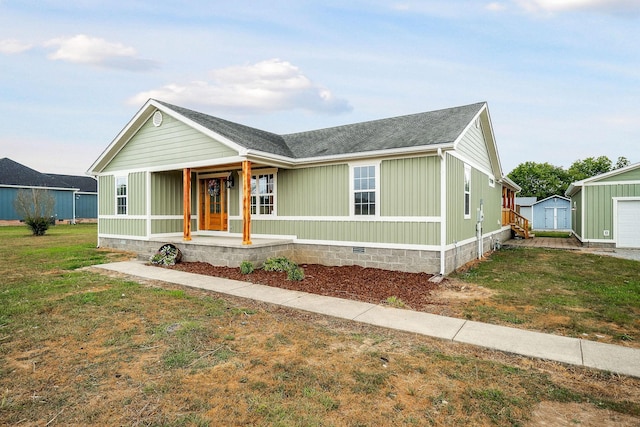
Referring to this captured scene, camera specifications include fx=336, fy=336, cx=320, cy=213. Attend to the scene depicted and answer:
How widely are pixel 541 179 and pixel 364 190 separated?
5476cm

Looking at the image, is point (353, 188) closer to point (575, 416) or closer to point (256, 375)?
point (256, 375)

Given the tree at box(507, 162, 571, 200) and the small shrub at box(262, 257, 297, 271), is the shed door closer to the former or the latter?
the tree at box(507, 162, 571, 200)

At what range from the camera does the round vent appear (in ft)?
39.8

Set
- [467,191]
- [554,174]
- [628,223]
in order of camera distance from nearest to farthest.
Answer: [467,191]
[628,223]
[554,174]

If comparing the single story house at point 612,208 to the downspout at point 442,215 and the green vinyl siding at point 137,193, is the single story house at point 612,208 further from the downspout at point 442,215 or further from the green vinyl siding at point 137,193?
A: the green vinyl siding at point 137,193

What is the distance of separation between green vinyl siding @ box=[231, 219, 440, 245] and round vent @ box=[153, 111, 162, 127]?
4964mm

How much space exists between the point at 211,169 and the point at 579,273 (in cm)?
1224

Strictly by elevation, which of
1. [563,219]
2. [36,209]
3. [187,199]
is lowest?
[563,219]

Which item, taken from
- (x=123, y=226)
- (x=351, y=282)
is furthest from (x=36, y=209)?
(x=351, y=282)

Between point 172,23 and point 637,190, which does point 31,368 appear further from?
point 637,190

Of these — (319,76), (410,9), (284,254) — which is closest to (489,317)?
(284,254)

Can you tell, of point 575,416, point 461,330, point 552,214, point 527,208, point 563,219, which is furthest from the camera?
point 527,208

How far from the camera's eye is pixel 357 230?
990 cm

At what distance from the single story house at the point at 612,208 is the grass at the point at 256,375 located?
15.3 m
